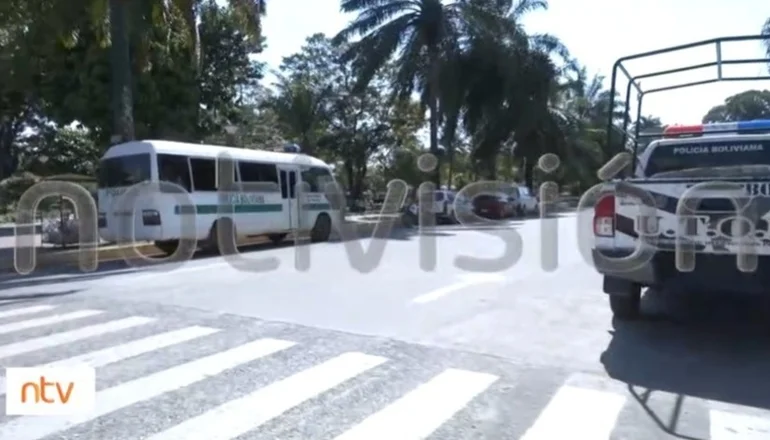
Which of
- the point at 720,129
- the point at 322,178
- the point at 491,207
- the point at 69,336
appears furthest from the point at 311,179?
the point at 491,207

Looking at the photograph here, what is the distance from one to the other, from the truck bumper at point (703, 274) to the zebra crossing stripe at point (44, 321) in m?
5.81

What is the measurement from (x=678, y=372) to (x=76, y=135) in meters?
33.2

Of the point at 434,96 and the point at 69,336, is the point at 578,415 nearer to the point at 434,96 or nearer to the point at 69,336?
the point at 69,336

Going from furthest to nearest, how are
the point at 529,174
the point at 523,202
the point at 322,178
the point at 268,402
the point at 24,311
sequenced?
the point at 529,174
the point at 523,202
the point at 322,178
the point at 24,311
the point at 268,402

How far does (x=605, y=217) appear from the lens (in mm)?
6836

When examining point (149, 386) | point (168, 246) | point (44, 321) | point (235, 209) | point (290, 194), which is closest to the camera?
point (149, 386)

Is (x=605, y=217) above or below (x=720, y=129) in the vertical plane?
below

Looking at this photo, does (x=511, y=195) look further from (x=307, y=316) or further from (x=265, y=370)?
(x=265, y=370)

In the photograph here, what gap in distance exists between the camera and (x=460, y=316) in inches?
320

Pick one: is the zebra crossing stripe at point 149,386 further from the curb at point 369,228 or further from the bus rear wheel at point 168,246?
the curb at point 369,228

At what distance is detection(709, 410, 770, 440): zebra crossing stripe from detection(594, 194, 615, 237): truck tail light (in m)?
2.29

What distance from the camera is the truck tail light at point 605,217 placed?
6.77 m

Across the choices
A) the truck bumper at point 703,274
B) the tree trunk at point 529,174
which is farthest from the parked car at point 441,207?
the truck bumper at point 703,274

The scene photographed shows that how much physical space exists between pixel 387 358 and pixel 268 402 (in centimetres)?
153
